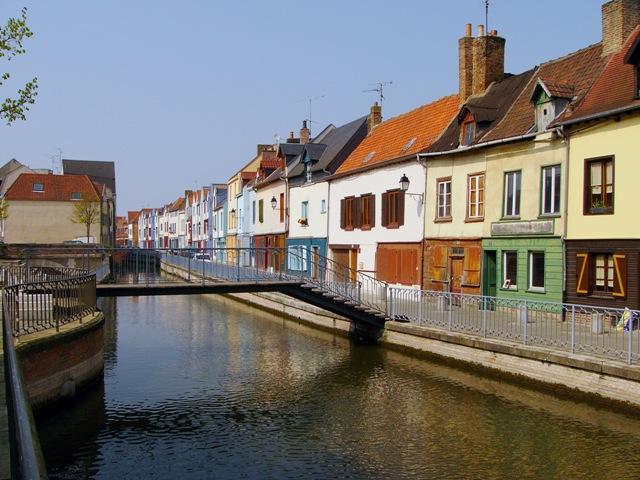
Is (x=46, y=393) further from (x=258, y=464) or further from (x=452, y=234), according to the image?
(x=452, y=234)

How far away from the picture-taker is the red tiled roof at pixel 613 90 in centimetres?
1795

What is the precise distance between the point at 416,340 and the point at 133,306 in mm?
22760

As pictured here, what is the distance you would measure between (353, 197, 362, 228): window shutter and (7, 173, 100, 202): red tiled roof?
4023 centimetres

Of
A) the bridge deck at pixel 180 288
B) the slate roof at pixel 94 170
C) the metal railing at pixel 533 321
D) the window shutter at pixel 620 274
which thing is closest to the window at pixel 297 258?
the bridge deck at pixel 180 288

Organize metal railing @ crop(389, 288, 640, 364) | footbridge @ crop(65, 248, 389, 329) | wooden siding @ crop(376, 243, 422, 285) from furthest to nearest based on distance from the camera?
wooden siding @ crop(376, 243, 422, 285) < footbridge @ crop(65, 248, 389, 329) < metal railing @ crop(389, 288, 640, 364)

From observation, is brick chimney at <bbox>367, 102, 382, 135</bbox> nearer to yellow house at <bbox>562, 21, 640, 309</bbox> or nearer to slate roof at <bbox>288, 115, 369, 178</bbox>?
slate roof at <bbox>288, 115, 369, 178</bbox>

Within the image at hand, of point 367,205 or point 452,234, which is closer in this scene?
point 452,234

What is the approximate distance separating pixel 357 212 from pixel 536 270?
1250 cm

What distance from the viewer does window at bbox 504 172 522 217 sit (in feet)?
71.0

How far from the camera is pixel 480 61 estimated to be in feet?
87.2

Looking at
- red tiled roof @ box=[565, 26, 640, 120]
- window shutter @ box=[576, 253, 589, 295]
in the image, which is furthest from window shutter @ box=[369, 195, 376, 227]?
window shutter @ box=[576, 253, 589, 295]

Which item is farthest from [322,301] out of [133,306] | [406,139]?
[133,306]

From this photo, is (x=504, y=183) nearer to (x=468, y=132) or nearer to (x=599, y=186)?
(x=468, y=132)

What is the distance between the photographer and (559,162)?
19.9 metres
